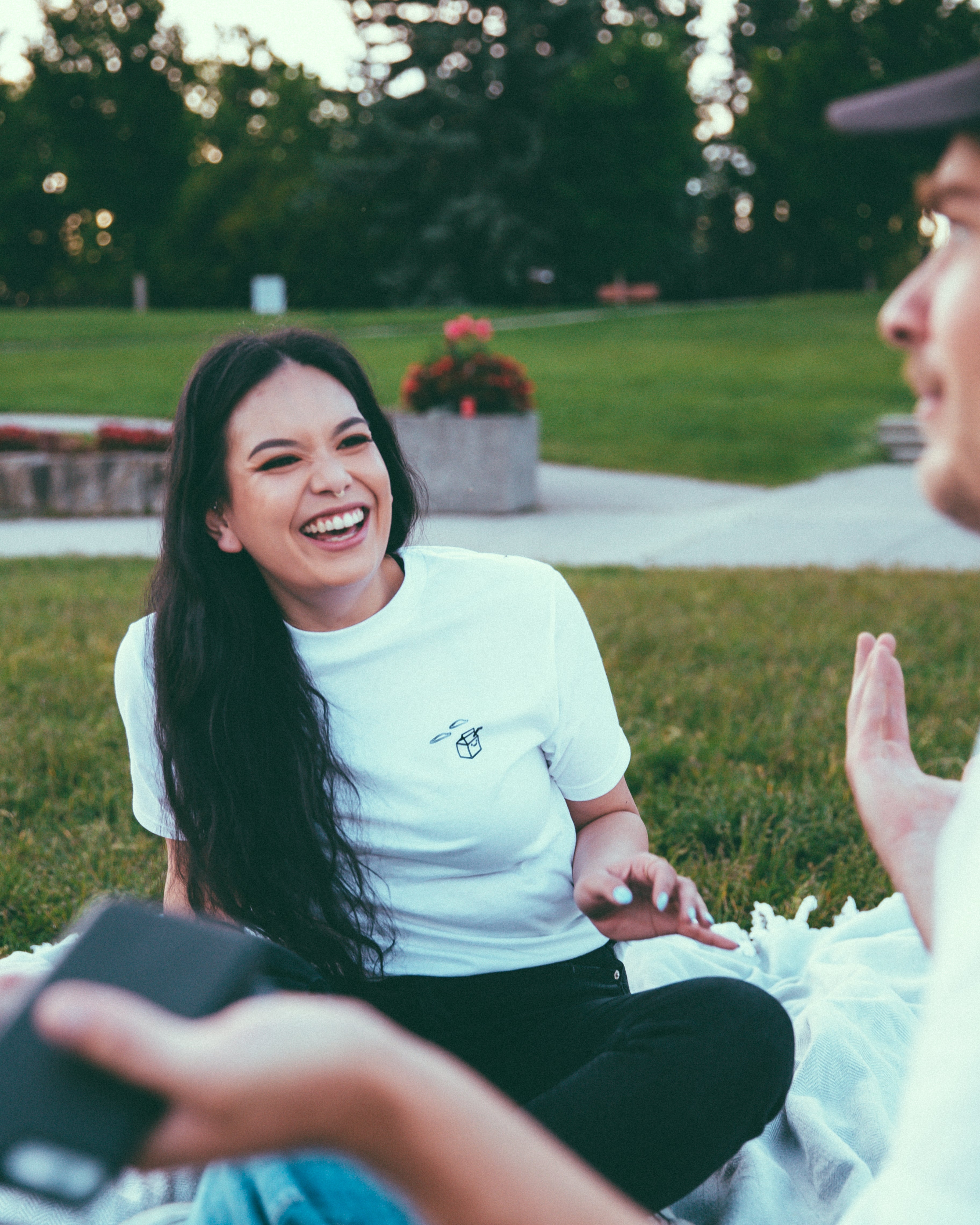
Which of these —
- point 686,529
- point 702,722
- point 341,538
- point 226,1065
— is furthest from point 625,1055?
point 686,529

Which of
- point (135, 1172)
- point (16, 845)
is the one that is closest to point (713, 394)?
point (16, 845)

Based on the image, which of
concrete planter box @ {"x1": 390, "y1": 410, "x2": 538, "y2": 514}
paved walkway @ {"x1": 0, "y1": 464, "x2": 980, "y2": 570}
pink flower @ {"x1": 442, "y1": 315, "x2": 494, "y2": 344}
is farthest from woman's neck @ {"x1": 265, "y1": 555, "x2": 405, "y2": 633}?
pink flower @ {"x1": 442, "y1": 315, "x2": 494, "y2": 344}

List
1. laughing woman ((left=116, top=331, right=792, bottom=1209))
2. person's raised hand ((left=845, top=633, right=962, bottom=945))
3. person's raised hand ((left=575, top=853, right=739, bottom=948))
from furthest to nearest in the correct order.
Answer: laughing woman ((left=116, top=331, right=792, bottom=1209)) < person's raised hand ((left=575, top=853, right=739, bottom=948)) < person's raised hand ((left=845, top=633, right=962, bottom=945))

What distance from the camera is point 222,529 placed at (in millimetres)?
2320

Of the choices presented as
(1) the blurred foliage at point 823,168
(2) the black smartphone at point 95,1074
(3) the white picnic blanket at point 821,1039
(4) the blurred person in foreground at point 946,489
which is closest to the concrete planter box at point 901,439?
(3) the white picnic blanket at point 821,1039

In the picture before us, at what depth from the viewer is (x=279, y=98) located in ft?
168

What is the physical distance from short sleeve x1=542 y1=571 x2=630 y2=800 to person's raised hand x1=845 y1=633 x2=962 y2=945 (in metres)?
0.65

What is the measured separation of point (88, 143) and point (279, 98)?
31.9 ft

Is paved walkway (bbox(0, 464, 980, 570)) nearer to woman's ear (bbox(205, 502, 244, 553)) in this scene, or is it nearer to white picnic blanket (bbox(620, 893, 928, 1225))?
white picnic blanket (bbox(620, 893, 928, 1225))

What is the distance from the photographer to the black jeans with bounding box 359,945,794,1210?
1.88 m

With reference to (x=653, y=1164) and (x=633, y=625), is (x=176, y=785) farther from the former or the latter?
(x=633, y=625)

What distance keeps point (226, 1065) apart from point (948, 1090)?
49cm

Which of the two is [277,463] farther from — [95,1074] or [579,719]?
[95,1074]

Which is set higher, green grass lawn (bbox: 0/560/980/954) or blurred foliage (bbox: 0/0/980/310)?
blurred foliage (bbox: 0/0/980/310)
